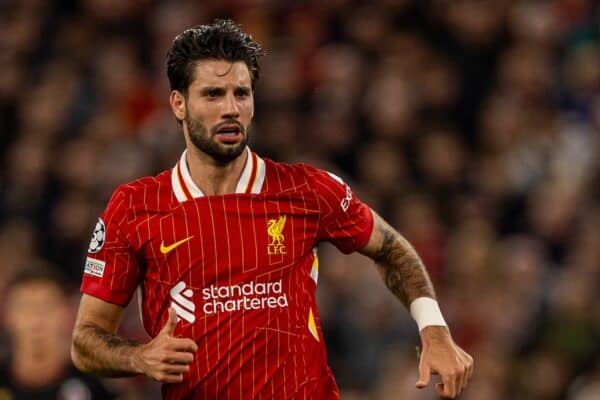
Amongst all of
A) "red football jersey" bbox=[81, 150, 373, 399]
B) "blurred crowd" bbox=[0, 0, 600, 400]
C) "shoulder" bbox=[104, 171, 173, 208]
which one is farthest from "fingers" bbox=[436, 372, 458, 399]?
"blurred crowd" bbox=[0, 0, 600, 400]

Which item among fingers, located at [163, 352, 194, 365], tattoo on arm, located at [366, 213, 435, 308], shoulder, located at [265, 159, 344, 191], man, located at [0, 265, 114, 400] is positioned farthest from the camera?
man, located at [0, 265, 114, 400]

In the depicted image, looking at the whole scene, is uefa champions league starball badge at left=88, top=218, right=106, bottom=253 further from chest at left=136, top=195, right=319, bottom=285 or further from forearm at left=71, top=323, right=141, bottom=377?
forearm at left=71, top=323, right=141, bottom=377

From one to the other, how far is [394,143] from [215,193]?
6.23m

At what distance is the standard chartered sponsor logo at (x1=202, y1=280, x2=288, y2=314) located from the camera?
5.46m

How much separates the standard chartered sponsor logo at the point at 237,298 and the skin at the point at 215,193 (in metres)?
0.27

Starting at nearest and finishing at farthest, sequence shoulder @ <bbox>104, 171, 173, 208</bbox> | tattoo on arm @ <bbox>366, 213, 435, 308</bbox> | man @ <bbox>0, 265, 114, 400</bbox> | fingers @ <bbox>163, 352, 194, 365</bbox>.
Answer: fingers @ <bbox>163, 352, 194, 365</bbox>, shoulder @ <bbox>104, 171, 173, 208</bbox>, tattoo on arm @ <bbox>366, 213, 435, 308</bbox>, man @ <bbox>0, 265, 114, 400</bbox>

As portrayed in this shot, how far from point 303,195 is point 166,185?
0.52 metres

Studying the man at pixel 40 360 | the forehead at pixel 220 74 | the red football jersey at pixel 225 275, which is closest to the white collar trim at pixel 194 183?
the red football jersey at pixel 225 275

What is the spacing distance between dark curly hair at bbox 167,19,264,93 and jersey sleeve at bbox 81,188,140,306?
51 cm

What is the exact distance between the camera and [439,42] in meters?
12.9

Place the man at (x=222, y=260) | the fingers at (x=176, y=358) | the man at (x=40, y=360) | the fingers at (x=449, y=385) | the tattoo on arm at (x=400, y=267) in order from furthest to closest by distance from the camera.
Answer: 1. the man at (x=40, y=360)
2. the tattoo on arm at (x=400, y=267)
3. the man at (x=222, y=260)
4. the fingers at (x=449, y=385)
5. the fingers at (x=176, y=358)

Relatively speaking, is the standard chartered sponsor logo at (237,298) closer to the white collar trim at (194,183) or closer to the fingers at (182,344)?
the white collar trim at (194,183)

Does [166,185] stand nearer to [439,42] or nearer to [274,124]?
[274,124]

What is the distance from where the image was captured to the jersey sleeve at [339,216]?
18.8ft
